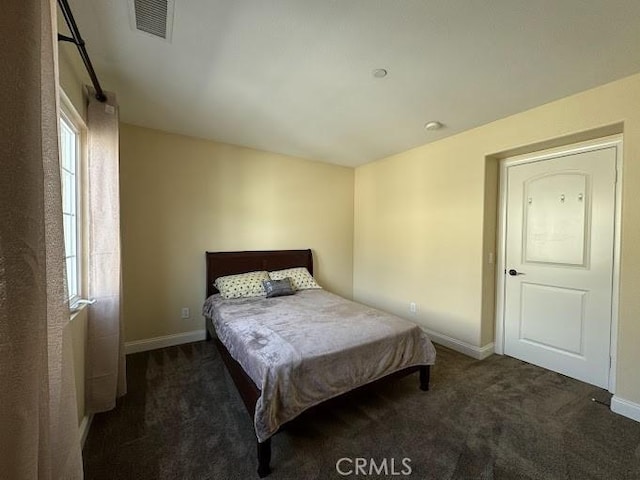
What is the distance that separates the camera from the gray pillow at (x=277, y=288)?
3.06 m

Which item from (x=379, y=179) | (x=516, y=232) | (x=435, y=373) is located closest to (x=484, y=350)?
(x=435, y=373)

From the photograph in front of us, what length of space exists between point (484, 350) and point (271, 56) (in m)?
3.32

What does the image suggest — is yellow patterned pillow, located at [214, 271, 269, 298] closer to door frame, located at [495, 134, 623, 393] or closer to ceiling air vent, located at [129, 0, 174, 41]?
ceiling air vent, located at [129, 0, 174, 41]

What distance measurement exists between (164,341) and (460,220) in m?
3.56

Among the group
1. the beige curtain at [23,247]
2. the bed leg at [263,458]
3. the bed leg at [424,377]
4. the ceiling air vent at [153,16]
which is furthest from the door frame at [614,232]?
the beige curtain at [23,247]

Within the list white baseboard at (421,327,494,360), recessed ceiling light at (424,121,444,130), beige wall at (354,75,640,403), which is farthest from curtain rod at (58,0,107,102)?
white baseboard at (421,327,494,360)

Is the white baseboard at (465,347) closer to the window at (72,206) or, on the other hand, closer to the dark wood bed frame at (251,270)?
the dark wood bed frame at (251,270)

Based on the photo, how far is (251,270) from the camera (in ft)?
11.5

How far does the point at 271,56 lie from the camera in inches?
70.6

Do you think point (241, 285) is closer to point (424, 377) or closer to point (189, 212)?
point (189, 212)

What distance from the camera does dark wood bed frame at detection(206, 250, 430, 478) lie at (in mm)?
1627

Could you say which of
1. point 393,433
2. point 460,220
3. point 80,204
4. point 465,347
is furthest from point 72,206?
point 465,347

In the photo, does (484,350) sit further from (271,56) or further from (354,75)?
(271,56)

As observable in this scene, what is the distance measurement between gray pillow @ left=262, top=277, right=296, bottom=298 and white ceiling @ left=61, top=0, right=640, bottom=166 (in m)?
1.74
